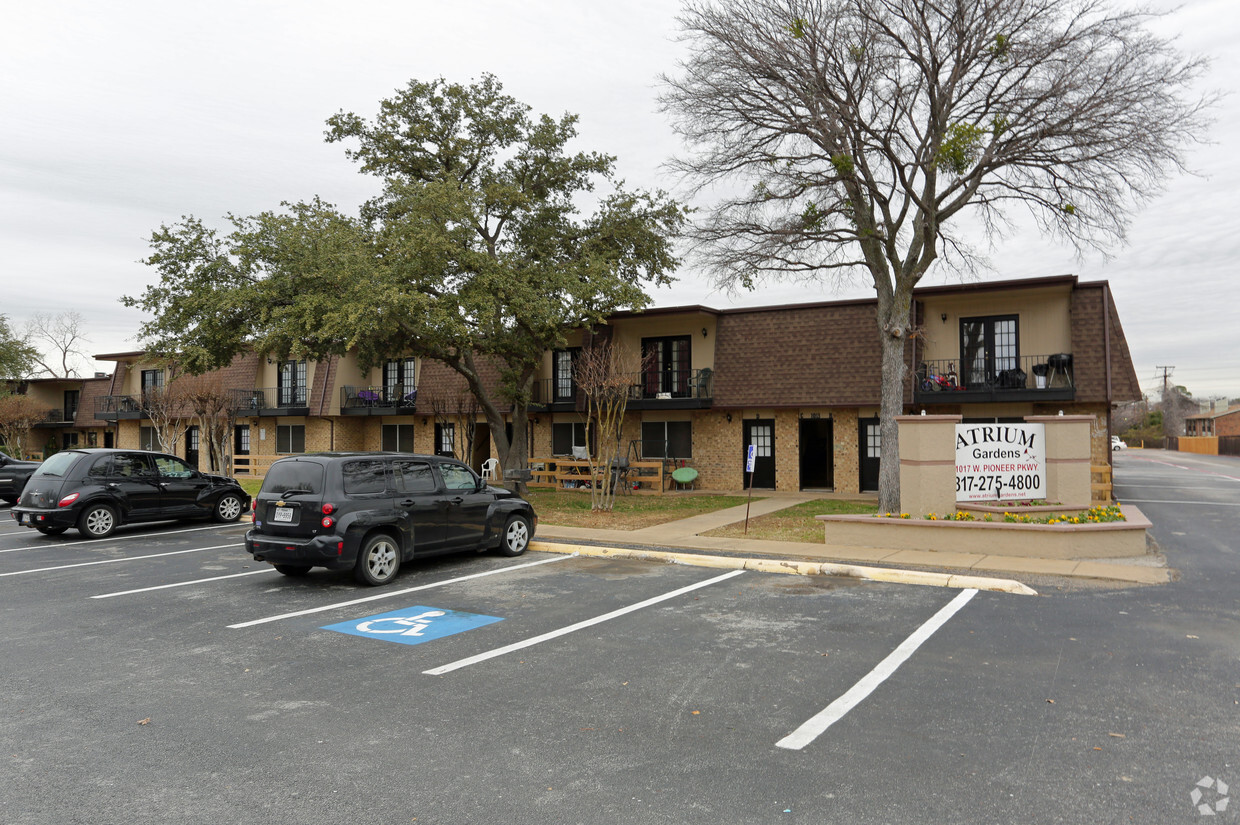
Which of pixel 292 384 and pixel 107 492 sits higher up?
pixel 292 384

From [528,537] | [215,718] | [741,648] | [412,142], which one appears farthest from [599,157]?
[215,718]

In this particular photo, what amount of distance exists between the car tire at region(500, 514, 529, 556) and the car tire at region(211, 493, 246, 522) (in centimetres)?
815

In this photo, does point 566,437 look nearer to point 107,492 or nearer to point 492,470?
point 492,470

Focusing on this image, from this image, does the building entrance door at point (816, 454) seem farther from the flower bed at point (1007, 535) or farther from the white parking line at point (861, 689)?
the white parking line at point (861, 689)

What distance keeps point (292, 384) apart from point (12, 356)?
23.1 meters

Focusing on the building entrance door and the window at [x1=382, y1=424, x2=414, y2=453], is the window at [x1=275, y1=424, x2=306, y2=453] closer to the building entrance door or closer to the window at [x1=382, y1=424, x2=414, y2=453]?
the window at [x1=382, y1=424, x2=414, y2=453]

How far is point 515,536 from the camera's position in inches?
491

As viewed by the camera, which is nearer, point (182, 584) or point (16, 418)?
point (182, 584)

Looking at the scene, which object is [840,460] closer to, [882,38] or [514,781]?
[882,38]

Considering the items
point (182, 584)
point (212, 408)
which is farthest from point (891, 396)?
point (212, 408)

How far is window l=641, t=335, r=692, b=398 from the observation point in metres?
26.5

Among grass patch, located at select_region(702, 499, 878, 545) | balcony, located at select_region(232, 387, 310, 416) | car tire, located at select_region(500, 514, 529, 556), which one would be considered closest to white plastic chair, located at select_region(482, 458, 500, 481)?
balcony, located at select_region(232, 387, 310, 416)

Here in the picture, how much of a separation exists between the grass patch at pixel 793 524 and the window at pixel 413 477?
223 inches

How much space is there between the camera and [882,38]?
16844 millimetres
